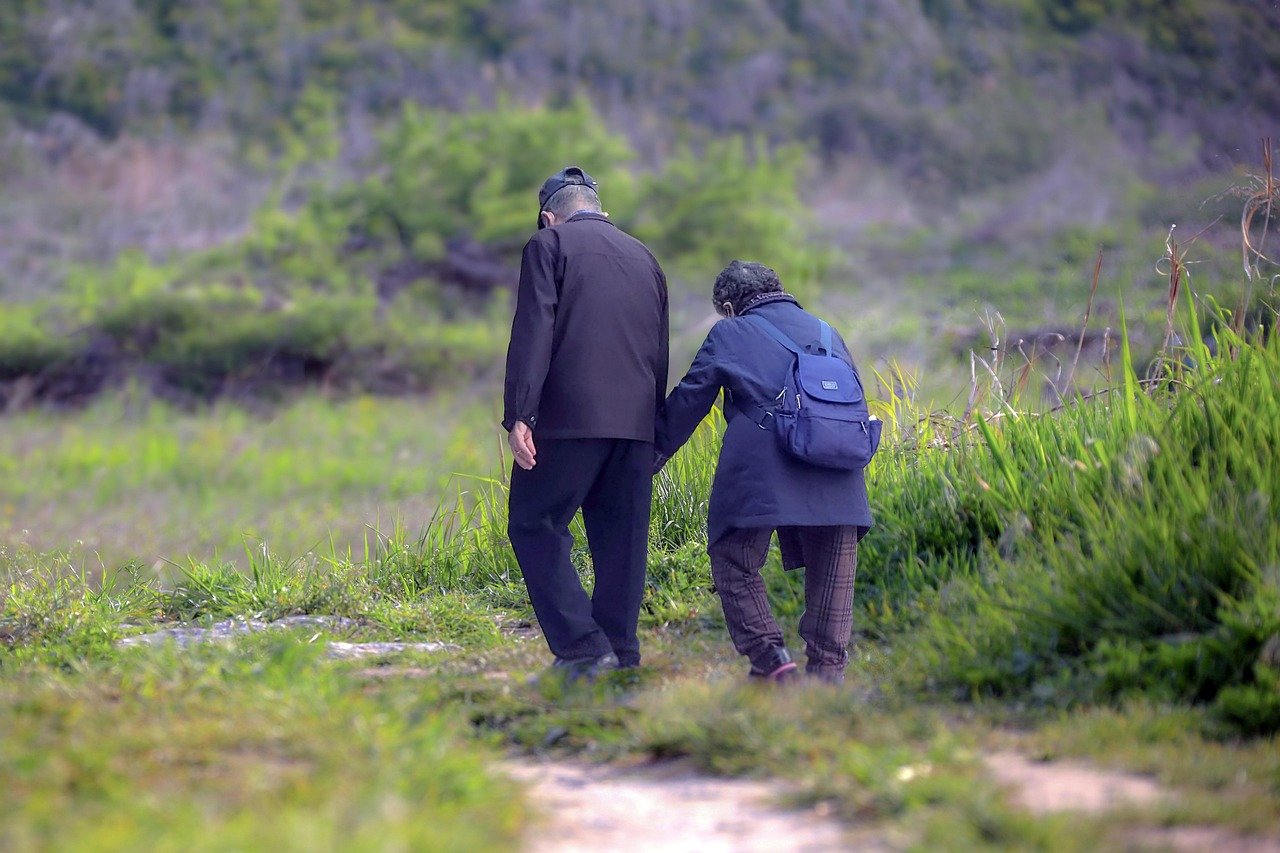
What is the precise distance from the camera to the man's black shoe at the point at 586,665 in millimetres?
4620

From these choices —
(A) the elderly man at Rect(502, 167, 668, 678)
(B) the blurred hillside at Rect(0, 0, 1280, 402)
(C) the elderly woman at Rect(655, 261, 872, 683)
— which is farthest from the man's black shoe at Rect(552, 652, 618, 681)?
(B) the blurred hillside at Rect(0, 0, 1280, 402)

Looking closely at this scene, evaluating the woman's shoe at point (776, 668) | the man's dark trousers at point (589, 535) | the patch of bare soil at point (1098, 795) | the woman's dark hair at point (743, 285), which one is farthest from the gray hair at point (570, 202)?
the patch of bare soil at point (1098, 795)

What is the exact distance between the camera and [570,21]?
30.4 meters

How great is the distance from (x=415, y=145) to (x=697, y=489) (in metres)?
15.9

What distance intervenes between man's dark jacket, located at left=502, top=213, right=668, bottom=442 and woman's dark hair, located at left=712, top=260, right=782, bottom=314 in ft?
0.91

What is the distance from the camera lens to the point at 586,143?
20625 millimetres

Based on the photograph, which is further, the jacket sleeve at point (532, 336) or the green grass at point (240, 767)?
the jacket sleeve at point (532, 336)

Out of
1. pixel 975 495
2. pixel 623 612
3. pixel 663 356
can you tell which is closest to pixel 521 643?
pixel 623 612

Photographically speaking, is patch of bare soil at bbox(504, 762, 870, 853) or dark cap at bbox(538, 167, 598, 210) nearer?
patch of bare soil at bbox(504, 762, 870, 853)

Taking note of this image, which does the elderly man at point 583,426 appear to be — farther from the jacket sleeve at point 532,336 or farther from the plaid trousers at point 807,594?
the plaid trousers at point 807,594

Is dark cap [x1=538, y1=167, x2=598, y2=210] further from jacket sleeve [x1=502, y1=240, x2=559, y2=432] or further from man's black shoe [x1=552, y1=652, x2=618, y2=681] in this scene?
man's black shoe [x1=552, y1=652, x2=618, y2=681]

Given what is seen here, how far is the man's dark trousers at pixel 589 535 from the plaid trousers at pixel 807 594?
39 centimetres

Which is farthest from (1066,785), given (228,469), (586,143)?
(586,143)

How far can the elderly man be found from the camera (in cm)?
466
